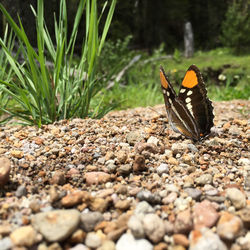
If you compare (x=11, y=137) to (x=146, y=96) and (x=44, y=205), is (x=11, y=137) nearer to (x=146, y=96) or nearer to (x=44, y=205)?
(x=44, y=205)

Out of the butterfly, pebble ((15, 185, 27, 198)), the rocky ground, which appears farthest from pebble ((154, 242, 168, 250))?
the butterfly

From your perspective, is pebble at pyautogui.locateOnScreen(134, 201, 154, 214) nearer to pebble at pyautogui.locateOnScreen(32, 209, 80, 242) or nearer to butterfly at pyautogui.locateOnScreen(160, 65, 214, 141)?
pebble at pyautogui.locateOnScreen(32, 209, 80, 242)

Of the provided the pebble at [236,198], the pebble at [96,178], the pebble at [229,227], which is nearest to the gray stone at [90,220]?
the pebble at [96,178]

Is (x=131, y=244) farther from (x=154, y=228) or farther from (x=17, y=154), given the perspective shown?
(x=17, y=154)

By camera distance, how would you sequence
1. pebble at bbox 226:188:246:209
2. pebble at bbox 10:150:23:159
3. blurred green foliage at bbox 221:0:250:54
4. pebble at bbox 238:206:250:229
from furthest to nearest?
blurred green foliage at bbox 221:0:250:54 < pebble at bbox 10:150:23:159 < pebble at bbox 226:188:246:209 < pebble at bbox 238:206:250:229

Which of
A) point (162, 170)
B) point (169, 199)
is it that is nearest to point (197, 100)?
point (162, 170)
